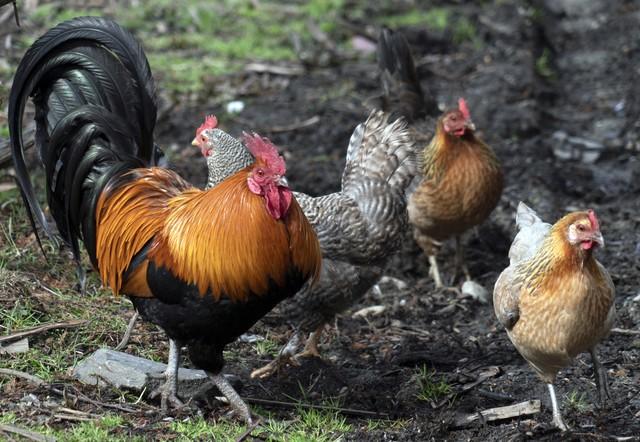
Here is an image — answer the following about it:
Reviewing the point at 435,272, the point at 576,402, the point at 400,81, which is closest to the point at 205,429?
the point at 576,402

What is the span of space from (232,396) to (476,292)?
9.58 ft

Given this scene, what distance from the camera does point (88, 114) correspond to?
5914 millimetres

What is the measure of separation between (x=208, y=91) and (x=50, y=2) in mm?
3746

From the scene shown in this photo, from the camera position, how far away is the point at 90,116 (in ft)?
19.4

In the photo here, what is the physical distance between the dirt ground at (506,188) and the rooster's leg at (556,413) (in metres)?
0.09

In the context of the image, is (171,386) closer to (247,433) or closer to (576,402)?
(247,433)

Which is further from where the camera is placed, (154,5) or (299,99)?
(154,5)

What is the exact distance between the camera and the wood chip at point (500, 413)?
5.67 m

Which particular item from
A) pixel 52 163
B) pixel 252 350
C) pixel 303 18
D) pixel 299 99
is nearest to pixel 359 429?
pixel 252 350

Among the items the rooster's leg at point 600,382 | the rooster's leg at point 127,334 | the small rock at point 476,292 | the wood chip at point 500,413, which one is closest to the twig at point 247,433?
the wood chip at point 500,413

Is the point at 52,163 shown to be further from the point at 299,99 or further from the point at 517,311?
the point at 299,99

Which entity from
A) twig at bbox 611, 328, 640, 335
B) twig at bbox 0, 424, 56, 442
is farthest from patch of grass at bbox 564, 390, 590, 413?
twig at bbox 0, 424, 56, 442

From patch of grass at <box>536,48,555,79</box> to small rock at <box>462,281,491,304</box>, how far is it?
A: 5761mm

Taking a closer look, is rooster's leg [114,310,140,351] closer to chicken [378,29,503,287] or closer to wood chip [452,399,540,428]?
wood chip [452,399,540,428]
